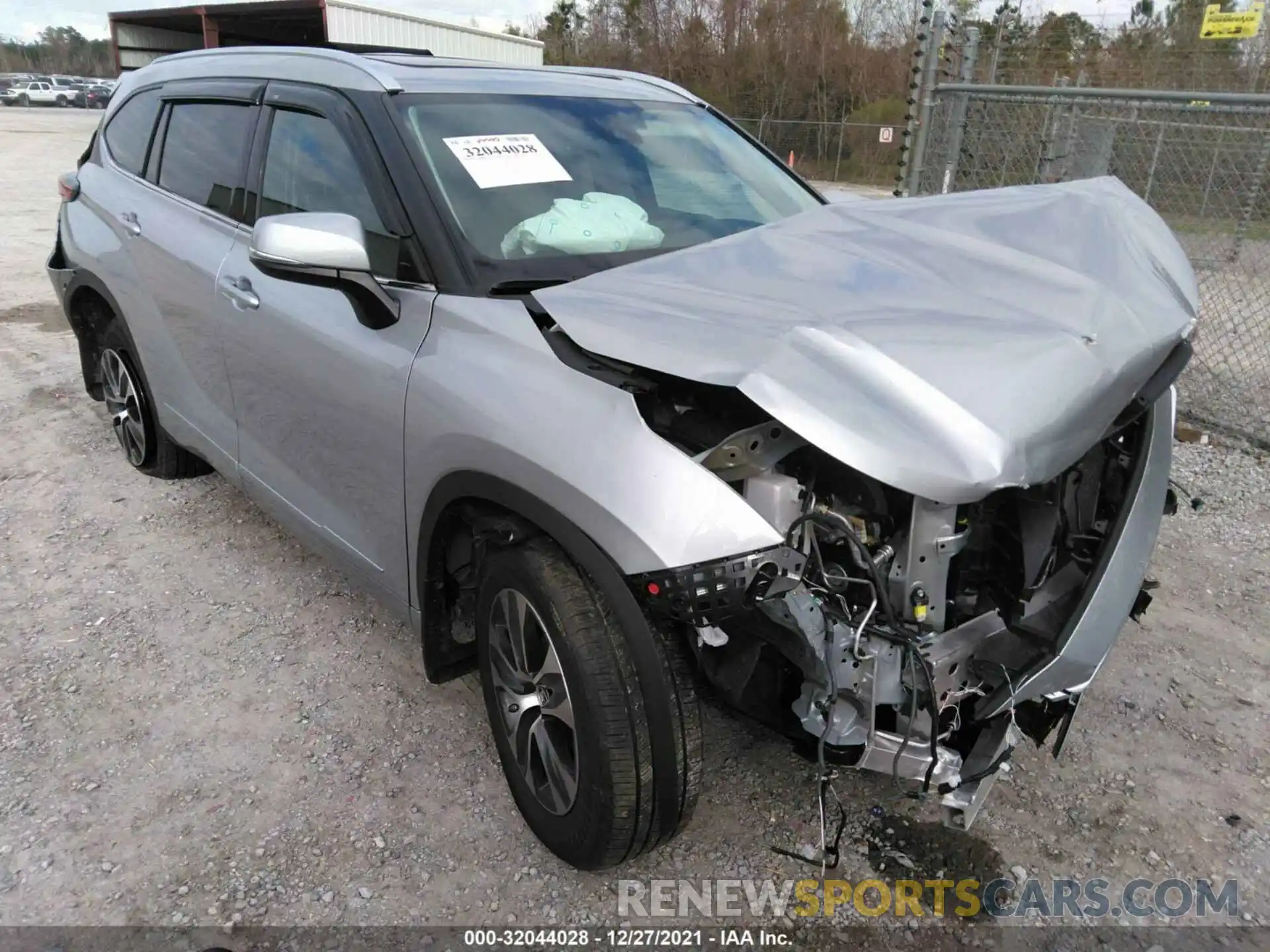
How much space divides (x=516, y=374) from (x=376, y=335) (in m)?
0.61

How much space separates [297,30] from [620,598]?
1334 inches

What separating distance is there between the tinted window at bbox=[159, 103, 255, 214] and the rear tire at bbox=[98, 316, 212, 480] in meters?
0.87

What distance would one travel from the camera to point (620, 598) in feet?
6.38

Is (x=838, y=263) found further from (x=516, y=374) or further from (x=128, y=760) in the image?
(x=128, y=760)

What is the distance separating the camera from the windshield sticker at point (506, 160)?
2609mm

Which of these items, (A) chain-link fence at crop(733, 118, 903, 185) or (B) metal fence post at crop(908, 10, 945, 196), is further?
(A) chain-link fence at crop(733, 118, 903, 185)

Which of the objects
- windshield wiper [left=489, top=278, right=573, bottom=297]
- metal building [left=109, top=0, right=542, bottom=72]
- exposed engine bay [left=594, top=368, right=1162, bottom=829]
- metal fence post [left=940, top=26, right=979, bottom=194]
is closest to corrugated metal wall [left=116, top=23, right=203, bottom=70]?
metal building [left=109, top=0, right=542, bottom=72]

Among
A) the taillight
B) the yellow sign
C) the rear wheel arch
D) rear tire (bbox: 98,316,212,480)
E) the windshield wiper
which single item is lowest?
rear tire (bbox: 98,316,212,480)

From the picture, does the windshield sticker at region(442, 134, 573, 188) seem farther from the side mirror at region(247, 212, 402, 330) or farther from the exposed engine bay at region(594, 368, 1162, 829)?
the exposed engine bay at region(594, 368, 1162, 829)

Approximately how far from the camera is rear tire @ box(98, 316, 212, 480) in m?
4.34

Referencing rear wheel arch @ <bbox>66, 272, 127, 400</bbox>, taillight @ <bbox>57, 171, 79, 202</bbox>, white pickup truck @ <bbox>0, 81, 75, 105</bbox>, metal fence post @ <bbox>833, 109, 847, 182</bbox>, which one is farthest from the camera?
white pickup truck @ <bbox>0, 81, 75, 105</bbox>

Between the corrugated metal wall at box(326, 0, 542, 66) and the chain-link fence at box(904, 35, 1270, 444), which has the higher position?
the corrugated metal wall at box(326, 0, 542, 66)

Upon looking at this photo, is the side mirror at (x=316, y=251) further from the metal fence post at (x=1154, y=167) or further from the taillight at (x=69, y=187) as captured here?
the metal fence post at (x=1154, y=167)

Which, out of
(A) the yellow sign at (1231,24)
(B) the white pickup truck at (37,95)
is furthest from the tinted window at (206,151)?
(B) the white pickup truck at (37,95)
